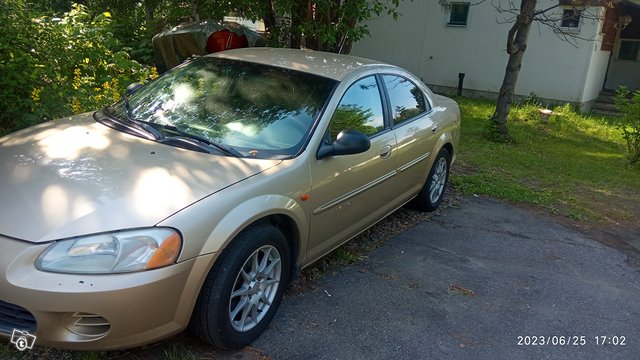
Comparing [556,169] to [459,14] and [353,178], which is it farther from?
[459,14]

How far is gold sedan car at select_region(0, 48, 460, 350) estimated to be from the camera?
2295 millimetres

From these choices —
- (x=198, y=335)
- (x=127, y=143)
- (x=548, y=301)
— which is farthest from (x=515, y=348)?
(x=127, y=143)

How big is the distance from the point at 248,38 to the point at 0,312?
8007 mm

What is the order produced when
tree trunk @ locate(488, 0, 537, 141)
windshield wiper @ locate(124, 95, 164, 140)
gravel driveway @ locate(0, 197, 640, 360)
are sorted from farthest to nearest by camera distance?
tree trunk @ locate(488, 0, 537, 141) → windshield wiper @ locate(124, 95, 164, 140) → gravel driveway @ locate(0, 197, 640, 360)

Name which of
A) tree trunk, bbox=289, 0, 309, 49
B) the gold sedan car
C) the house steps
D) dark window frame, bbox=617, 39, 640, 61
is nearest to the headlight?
the gold sedan car

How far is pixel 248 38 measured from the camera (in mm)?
9680

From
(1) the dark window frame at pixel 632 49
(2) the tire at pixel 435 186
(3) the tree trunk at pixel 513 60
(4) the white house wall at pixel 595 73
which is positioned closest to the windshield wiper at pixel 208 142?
(2) the tire at pixel 435 186

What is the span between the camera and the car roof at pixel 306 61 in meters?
3.91

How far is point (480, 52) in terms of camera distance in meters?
16.1

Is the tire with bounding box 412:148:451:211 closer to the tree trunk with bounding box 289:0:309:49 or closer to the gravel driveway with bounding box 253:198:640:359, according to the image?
the gravel driveway with bounding box 253:198:640:359

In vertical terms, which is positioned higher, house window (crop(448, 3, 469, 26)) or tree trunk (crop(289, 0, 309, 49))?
house window (crop(448, 3, 469, 26))

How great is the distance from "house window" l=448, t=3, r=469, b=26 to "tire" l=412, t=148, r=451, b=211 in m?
12.1

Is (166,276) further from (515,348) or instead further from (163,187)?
(515,348)

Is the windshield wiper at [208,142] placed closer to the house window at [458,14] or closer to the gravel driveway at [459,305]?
the gravel driveway at [459,305]
